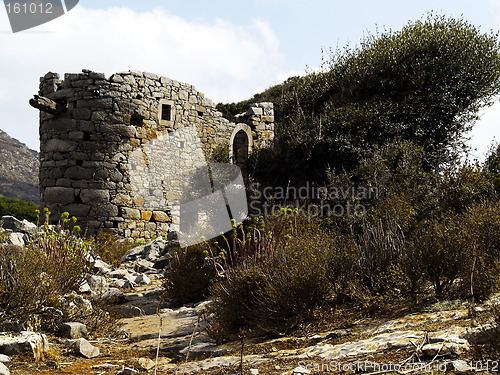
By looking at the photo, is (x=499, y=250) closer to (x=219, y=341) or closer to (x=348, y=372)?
(x=348, y=372)

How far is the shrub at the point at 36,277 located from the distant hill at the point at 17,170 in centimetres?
3660

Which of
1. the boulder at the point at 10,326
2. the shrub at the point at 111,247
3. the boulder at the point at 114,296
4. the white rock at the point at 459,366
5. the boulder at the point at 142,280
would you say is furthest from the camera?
the shrub at the point at 111,247

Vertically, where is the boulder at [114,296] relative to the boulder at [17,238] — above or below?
below

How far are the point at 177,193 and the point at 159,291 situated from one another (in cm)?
559

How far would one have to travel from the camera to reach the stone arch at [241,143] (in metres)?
14.0

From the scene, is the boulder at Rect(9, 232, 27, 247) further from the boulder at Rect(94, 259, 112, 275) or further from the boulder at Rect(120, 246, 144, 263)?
the boulder at Rect(120, 246, 144, 263)

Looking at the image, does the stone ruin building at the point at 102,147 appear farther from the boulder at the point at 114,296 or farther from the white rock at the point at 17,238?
the boulder at the point at 114,296

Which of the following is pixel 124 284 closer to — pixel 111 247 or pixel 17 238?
pixel 17 238

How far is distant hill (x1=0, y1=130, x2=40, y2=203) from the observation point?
3966 centimetres

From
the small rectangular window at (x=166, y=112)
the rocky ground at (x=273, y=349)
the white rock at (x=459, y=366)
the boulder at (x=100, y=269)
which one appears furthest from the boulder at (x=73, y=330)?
the small rectangular window at (x=166, y=112)

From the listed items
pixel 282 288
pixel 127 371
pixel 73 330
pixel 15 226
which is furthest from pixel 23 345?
pixel 15 226

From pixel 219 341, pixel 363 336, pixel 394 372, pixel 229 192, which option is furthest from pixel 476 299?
pixel 229 192

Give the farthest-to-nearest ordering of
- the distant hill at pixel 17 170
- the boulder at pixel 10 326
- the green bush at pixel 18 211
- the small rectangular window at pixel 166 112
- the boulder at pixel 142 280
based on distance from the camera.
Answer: the distant hill at pixel 17 170 < the green bush at pixel 18 211 < the small rectangular window at pixel 166 112 < the boulder at pixel 142 280 < the boulder at pixel 10 326

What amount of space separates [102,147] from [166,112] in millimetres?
2085
